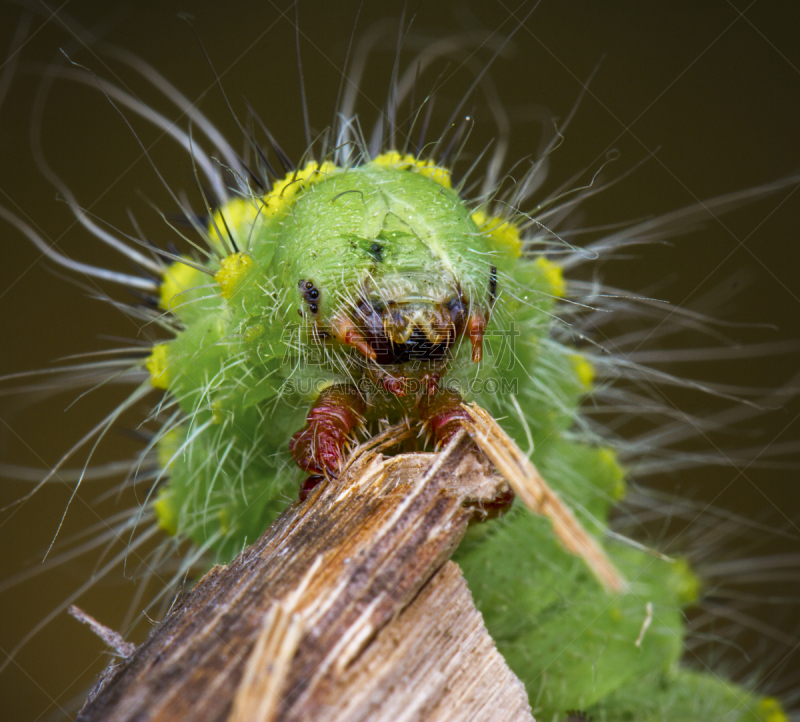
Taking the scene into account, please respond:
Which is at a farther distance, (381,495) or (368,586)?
(381,495)

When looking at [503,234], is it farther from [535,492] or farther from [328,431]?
[535,492]

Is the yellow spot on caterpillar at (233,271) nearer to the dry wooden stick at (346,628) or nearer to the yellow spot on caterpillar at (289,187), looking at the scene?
the yellow spot on caterpillar at (289,187)

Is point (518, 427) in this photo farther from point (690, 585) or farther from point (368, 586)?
point (690, 585)

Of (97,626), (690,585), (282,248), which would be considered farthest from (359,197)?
(690,585)

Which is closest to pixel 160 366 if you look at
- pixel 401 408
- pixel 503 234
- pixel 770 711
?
pixel 401 408

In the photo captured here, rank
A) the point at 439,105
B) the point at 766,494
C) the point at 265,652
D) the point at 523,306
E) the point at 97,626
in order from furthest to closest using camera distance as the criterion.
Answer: the point at 766,494 < the point at 439,105 < the point at 523,306 < the point at 97,626 < the point at 265,652

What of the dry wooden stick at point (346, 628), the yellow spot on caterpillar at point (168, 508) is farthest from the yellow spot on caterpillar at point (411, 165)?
the yellow spot on caterpillar at point (168, 508)

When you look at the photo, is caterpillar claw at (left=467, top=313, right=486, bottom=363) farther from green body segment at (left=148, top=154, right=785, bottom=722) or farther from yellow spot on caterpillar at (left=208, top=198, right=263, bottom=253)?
yellow spot on caterpillar at (left=208, top=198, right=263, bottom=253)
